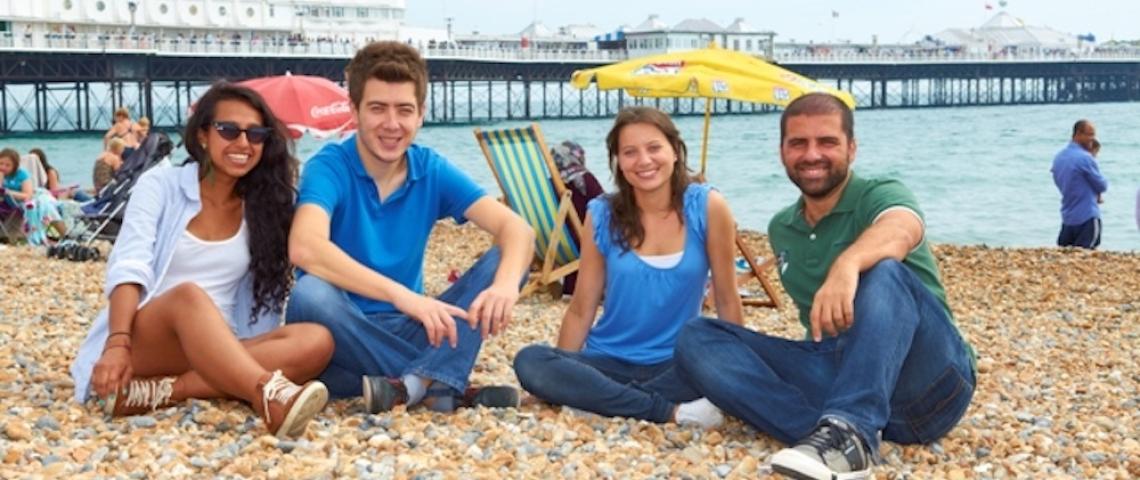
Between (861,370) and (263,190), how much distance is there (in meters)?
1.45

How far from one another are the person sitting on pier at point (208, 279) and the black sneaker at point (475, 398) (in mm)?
281

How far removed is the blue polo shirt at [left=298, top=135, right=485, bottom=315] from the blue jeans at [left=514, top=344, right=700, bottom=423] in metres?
0.38

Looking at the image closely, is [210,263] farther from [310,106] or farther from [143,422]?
[310,106]

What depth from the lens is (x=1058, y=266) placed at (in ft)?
27.6

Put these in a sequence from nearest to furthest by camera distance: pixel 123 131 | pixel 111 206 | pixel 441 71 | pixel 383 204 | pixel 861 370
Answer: pixel 861 370, pixel 383 204, pixel 111 206, pixel 123 131, pixel 441 71

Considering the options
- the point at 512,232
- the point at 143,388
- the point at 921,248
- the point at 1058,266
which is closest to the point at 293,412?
the point at 143,388

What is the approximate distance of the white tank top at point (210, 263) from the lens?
3162mm

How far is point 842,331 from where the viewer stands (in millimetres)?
2900

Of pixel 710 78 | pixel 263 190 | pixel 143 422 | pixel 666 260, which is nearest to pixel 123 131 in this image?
→ pixel 710 78

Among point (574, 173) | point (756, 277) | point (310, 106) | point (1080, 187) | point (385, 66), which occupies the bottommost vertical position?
point (756, 277)

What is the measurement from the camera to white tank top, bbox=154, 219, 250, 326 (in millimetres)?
3162

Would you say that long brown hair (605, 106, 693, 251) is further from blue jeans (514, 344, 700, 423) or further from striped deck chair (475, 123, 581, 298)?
striped deck chair (475, 123, 581, 298)

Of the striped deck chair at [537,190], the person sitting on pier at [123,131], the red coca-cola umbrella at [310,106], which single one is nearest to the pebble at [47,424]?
the striped deck chair at [537,190]

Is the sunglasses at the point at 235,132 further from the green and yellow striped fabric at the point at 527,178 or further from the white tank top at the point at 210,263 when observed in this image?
the green and yellow striped fabric at the point at 527,178
